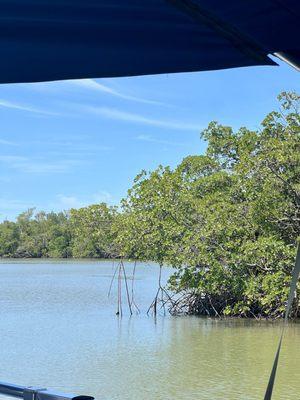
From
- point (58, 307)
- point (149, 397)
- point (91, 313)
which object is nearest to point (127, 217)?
point (91, 313)

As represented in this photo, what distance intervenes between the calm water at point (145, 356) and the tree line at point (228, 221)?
20.6 inches

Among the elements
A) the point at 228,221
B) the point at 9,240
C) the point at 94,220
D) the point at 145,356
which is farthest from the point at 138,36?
the point at 9,240

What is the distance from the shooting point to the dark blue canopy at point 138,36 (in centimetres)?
80

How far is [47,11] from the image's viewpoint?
2.74ft

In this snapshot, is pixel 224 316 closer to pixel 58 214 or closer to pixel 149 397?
pixel 149 397

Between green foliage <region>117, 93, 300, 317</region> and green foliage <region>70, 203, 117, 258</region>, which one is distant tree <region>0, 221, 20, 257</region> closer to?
green foliage <region>70, 203, 117, 258</region>

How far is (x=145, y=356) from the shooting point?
7.49m

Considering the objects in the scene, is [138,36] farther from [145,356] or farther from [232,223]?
[232,223]

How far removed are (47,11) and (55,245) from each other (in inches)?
1923

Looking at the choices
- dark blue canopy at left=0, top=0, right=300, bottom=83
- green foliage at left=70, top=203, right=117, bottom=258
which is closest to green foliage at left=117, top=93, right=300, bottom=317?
dark blue canopy at left=0, top=0, right=300, bottom=83

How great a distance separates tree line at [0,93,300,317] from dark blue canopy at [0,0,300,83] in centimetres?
747

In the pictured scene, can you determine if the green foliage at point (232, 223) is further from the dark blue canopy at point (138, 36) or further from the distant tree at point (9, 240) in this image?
the distant tree at point (9, 240)

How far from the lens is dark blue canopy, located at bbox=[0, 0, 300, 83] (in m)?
0.80

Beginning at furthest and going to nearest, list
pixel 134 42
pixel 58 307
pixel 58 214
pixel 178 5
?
pixel 58 214 → pixel 58 307 → pixel 134 42 → pixel 178 5
